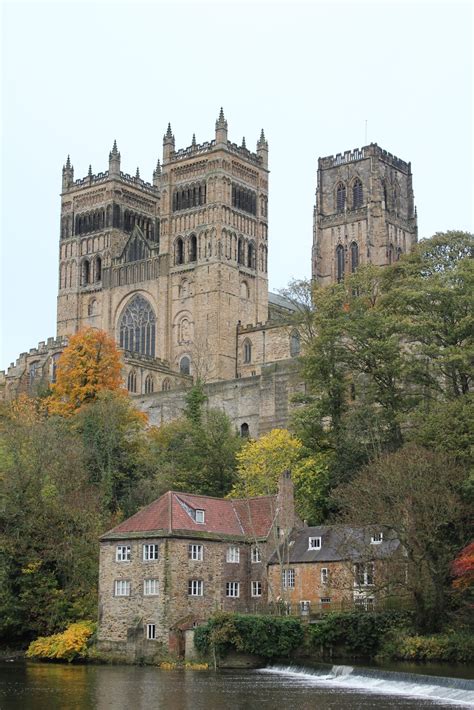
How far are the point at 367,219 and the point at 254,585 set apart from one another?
80044mm

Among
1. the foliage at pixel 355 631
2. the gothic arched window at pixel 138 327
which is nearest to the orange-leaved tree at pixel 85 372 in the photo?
the gothic arched window at pixel 138 327

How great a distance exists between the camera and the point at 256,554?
193 feet

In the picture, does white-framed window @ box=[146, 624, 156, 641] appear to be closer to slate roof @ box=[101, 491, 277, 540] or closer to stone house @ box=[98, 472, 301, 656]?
stone house @ box=[98, 472, 301, 656]

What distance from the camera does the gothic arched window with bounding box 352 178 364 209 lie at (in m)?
136

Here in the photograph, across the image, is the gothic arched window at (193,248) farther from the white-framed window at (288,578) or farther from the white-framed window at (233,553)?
the white-framed window at (288,578)

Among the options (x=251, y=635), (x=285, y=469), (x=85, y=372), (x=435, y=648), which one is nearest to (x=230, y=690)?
(x=251, y=635)

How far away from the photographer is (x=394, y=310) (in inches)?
2559

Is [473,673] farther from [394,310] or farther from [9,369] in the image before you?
[9,369]

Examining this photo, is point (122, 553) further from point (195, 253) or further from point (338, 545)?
point (195, 253)

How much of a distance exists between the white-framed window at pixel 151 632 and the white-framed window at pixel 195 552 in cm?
350

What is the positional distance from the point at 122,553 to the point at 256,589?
6.63 metres

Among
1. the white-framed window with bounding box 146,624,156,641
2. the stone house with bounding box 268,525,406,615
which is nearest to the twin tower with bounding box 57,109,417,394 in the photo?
the stone house with bounding box 268,525,406,615

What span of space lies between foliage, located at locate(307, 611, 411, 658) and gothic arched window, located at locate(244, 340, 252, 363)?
64.1 meters

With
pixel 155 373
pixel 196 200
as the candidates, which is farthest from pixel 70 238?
pixel 155 373
